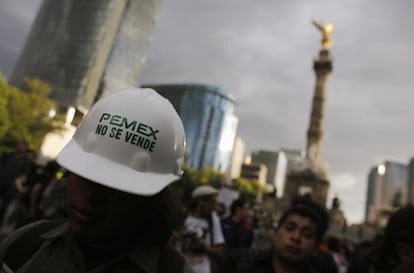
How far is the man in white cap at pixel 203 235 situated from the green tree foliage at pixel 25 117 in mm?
28634

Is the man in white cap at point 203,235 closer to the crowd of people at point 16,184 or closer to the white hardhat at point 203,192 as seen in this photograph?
the white hardhat at point 203,192

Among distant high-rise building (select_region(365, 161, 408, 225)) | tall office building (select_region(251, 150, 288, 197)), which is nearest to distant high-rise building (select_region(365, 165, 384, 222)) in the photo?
distant high-rise building (select_region(365, 161, 408, 225))

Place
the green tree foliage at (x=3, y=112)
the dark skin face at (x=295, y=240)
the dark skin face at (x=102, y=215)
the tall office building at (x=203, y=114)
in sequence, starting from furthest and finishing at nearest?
the tall office building at (x=203, y=114) < the green tree foliage at (x=3, y=112) < the dark skin face at (x=295, y=240) < the dark skin face at (x=102, y=215)

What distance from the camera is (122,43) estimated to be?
205ft

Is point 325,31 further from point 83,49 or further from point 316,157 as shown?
point 83,49

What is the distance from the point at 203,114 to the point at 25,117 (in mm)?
54471

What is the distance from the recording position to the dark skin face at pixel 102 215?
1315 mm

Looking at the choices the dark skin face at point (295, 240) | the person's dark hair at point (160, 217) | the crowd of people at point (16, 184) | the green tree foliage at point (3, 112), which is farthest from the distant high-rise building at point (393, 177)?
the person's dark hair at point (160, 217)

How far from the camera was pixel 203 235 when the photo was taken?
13.6 ft

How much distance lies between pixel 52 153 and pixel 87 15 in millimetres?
27793

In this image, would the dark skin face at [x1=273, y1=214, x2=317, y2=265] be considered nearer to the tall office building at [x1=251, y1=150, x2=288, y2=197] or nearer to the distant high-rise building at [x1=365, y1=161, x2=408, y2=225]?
the tall office building at [x1=251, y1=150, x2=288, y2=197]

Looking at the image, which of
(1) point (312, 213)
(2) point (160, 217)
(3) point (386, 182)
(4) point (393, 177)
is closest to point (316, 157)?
(1) point (312, 213)

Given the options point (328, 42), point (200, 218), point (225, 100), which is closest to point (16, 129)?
point (200, 218)

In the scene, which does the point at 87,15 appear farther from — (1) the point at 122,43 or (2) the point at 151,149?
(2) the point at 151,149
